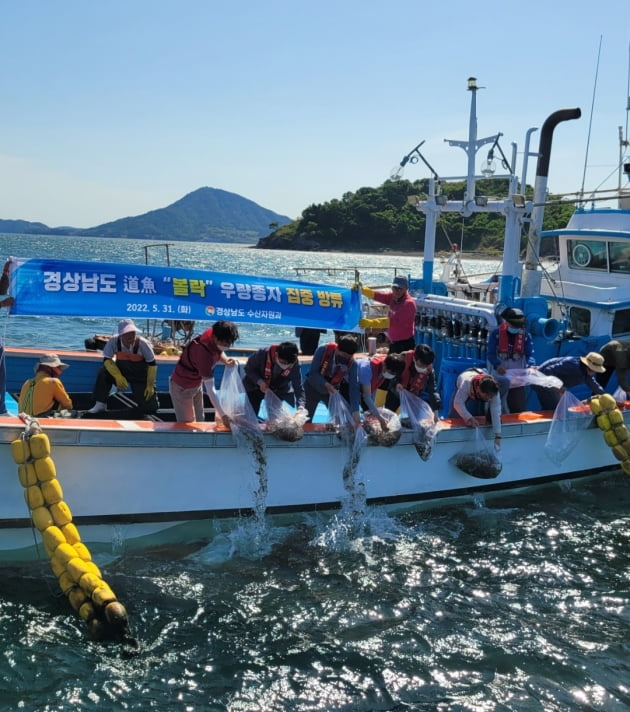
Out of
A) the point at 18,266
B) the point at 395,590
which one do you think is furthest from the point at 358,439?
the point at 18,266

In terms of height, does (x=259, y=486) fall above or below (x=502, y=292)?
below

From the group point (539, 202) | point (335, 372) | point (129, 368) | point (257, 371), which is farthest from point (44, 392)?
point (539, 202)

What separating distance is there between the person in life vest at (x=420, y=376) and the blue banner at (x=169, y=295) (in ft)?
3.95

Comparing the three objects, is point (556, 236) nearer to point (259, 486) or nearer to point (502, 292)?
point (502, 292)

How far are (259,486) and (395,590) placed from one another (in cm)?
171

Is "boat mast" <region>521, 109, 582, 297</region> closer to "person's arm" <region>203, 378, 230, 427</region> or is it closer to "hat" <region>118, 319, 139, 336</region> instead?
"person's arm" <region>203, 378, 230, 427</region>

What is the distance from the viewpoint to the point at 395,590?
6.64 meters

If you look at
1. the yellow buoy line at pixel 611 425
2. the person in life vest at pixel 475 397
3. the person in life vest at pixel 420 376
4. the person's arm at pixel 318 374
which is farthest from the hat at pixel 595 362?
the person's arm at pixel 318 374

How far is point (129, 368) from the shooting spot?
7996 millimetres

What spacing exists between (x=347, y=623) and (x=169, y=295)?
3.72 meters

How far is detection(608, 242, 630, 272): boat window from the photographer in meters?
10.8

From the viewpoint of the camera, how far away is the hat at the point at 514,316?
8438 mm

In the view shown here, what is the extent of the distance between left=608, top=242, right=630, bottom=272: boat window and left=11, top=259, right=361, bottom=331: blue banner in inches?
186

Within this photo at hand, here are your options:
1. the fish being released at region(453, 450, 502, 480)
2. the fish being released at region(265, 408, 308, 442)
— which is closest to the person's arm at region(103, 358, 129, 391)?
the fish being released at region(265, 408, 308, 442)
